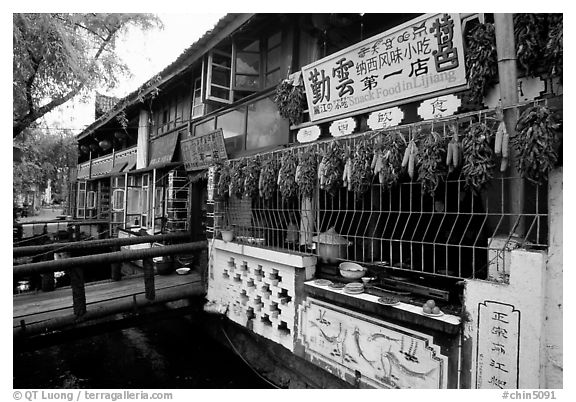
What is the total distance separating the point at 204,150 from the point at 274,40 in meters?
3.02

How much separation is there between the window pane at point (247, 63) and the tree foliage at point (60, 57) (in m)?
2.33

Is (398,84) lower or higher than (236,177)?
higher

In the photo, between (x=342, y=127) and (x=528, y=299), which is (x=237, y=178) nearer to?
(x=342, y=127)

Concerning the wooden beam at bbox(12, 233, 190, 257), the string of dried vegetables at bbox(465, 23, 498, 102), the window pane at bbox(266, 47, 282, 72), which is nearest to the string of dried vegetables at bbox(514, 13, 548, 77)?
the string of dried vegetables at bbox(465, 23, 498, 102)

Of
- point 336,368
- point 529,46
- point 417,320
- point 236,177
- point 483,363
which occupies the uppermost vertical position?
point 529,46

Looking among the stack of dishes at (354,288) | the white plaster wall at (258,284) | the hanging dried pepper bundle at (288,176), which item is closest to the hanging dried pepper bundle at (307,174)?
the hanging dried pepper bundle at (288,176)

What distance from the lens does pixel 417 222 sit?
14.4 feet

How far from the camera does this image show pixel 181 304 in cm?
677

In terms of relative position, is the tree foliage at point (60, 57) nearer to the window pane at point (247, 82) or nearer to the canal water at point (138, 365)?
the window pane at point (247, 82)

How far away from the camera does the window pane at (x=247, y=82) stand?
7.34 meters

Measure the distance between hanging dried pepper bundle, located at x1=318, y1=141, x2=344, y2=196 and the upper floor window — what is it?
3.02 meters
